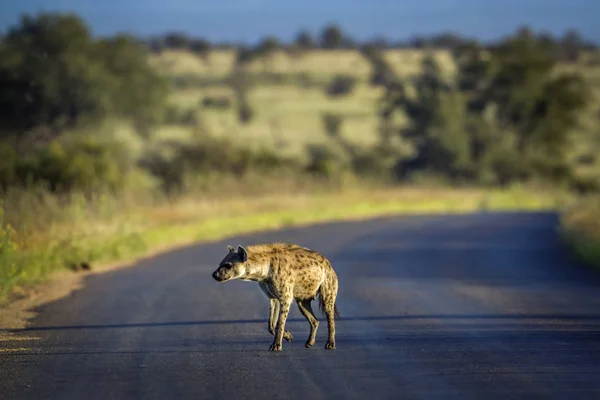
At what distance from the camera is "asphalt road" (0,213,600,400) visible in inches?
372

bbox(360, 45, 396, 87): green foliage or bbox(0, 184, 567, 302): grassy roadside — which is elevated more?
bbox(360, 45, 396, 87): green foliage

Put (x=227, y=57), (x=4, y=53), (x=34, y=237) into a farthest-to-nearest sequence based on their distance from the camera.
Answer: (x=227, y=57), (x=4, y=53), (x=34, y=237)

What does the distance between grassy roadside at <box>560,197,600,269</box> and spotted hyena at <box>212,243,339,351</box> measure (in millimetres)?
10676

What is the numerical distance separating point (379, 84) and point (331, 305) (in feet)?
357

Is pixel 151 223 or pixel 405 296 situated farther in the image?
pixel 151 223

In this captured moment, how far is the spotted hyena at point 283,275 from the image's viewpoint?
11.5 meters

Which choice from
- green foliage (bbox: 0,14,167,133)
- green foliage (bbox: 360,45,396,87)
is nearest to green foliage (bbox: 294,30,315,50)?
green foliage (bbox: 360,45,396,87)

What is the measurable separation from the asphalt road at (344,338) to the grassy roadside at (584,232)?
0.61 metres

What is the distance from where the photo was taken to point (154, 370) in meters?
10.4

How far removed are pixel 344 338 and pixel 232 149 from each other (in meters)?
38.4

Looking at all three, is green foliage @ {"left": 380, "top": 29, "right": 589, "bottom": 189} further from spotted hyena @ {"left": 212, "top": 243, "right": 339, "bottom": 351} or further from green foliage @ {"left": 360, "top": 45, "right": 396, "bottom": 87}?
spotted hyena @ {"left": 212, "top": 243, "right": 339, "bottom": 351}

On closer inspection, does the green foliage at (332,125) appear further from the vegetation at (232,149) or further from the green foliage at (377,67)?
Result: the green foliage at (377,67)

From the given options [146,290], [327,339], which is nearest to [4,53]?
[146,290]

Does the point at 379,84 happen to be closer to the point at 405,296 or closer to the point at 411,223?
the point at 411,223
